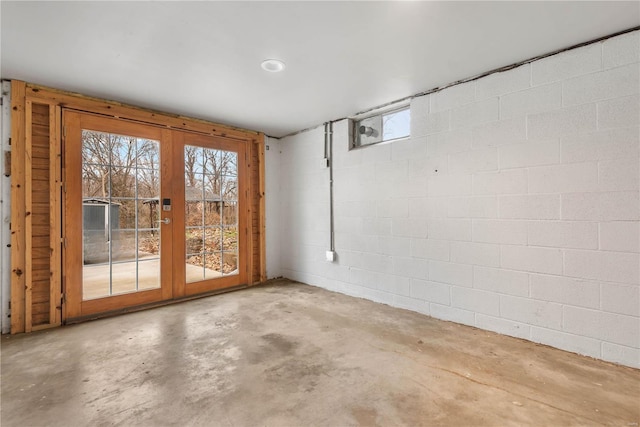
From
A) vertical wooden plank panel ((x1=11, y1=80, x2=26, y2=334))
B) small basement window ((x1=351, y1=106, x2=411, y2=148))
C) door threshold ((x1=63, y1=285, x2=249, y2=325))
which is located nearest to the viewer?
vertical wooden plank panel ((x1=11, y1=80, x2=26, y2=334))

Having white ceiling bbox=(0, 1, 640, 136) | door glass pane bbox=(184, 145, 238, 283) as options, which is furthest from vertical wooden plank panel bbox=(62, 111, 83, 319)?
door glass pane bbox=(184, 145, 238, 283)

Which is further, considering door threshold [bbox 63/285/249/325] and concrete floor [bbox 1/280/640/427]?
door threshold [bbox 63/285/249/325]

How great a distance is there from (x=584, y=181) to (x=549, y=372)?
1411 millimetres

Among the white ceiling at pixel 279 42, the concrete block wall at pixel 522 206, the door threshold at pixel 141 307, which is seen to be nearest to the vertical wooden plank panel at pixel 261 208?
the door threshold at pixel 141 307

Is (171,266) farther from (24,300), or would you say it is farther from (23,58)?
(23,58)

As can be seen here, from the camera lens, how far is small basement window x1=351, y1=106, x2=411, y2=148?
133 inches

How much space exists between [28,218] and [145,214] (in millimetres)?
992

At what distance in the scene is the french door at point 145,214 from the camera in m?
3.05

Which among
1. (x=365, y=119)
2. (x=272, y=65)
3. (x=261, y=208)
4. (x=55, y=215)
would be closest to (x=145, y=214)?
(x=55, y=215)

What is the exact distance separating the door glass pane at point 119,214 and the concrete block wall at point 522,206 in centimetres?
256

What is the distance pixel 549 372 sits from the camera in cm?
199

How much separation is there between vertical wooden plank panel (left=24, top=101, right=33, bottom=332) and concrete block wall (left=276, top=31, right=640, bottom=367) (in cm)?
340

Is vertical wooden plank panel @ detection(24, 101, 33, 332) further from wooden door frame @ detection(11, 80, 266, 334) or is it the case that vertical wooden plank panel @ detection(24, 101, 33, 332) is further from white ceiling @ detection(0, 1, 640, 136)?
white ceiling @ detection(0, 1, 640, 136)

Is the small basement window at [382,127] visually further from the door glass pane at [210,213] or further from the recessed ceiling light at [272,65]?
the door glass pane at [210,213]
